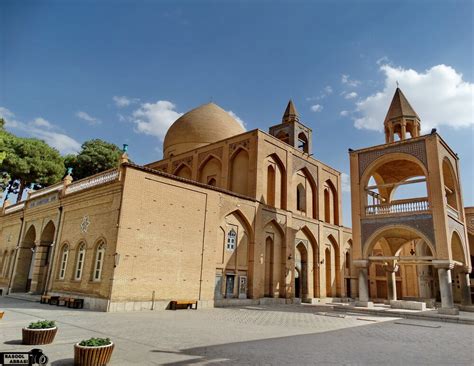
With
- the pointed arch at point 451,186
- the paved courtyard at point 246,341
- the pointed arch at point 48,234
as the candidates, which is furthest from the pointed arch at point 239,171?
the paved courtyard at point 246,341

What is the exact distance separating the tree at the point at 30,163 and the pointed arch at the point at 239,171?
1763 cm

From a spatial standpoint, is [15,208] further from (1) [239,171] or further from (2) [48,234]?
(1) [239,171]

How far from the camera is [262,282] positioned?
21344 millimetres

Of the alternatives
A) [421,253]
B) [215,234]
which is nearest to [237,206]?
[215,234]

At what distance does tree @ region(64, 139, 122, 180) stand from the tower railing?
2560cm

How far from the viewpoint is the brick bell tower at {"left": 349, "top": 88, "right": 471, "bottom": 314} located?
17016mm

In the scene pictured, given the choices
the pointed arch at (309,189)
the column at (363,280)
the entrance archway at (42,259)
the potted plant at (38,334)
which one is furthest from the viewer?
the pointed arch at (309,189)

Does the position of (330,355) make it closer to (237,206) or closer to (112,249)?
(112,249)

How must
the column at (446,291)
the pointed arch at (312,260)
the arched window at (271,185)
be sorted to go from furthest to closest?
the pointed arch at (312,260) < the arched window at (271,185) < the column at (446,291)

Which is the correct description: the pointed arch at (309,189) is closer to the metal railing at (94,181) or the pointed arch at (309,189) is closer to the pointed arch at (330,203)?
the pointed arch at (330,203)

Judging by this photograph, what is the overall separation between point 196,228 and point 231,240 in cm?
322

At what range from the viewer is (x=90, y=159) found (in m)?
35.2

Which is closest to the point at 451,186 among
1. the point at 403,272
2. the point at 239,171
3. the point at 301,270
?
the point at 301,270

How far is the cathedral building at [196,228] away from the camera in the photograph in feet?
49.9
